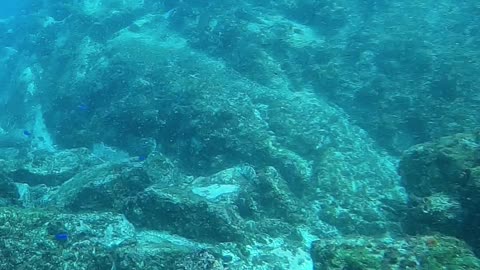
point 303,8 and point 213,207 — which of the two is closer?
point 213,207

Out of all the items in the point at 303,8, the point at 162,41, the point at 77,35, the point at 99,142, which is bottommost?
the point at 99,142

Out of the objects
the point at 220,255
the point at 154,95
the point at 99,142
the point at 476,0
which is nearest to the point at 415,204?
the point at 220,255

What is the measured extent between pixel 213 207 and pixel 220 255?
133 cm

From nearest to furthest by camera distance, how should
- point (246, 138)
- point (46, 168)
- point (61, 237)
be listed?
1. point (61, 237)
2. point (246, 138)
3. point (46, 168)

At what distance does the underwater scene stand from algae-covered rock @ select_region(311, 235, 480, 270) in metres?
0.03

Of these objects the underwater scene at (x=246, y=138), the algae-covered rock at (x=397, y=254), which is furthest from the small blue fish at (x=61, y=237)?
the algae-covered rock at (x=397, y=254)

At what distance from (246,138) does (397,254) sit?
8.28 metres

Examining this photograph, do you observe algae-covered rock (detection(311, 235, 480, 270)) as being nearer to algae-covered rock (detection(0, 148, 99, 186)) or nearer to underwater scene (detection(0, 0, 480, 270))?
underwater scene (detection(0, 0, 480, 270))

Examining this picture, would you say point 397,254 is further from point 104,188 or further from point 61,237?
point 104,188

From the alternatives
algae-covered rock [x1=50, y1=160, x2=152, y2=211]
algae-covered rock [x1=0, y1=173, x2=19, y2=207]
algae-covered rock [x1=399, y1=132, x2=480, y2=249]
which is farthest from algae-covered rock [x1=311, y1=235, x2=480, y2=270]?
algae-covered rock [x1=0, y1=173, x2=19, y2=207]

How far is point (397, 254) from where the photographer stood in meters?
6.98

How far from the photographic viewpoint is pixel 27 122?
2311 cm

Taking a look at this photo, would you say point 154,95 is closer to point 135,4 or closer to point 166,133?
point 166,133

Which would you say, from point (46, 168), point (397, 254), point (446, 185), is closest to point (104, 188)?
point (46, 168)
